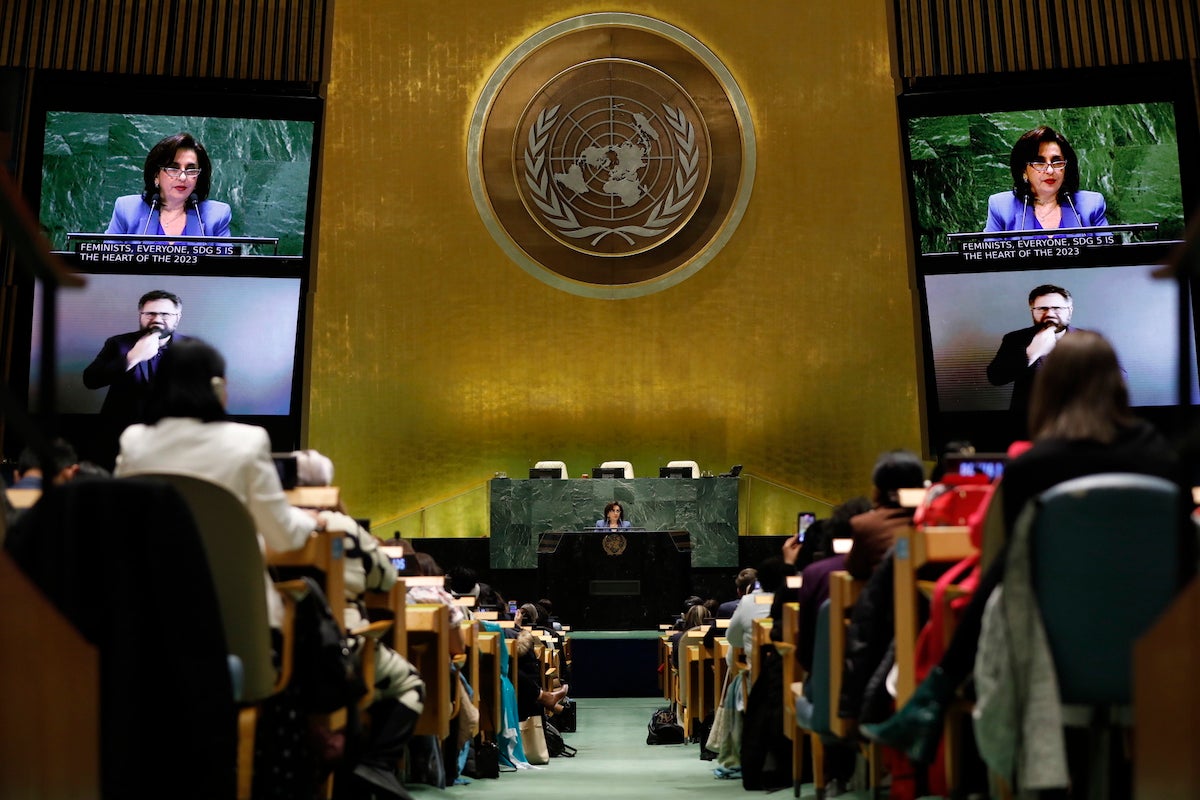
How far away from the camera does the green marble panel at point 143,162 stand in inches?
406

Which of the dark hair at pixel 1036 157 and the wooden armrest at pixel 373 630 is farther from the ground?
the dark hair at pixel 1036 157

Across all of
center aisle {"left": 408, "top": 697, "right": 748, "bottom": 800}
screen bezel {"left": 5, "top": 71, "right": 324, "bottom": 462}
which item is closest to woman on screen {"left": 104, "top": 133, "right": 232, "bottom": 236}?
screen bezel {"left": 5, "top": 71, "right": 324, "bottom": 462}

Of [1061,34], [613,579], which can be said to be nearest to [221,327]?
[613,579]

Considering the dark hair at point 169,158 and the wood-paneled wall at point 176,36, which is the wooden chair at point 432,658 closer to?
the dark hair at point 169,158

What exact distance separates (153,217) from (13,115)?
4.22ft

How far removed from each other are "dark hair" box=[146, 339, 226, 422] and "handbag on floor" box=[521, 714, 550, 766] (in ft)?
13.1

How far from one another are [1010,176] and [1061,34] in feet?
4.33

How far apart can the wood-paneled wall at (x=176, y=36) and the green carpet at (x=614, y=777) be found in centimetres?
596

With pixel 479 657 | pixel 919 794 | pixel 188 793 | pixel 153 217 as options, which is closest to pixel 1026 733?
pixel 919 794

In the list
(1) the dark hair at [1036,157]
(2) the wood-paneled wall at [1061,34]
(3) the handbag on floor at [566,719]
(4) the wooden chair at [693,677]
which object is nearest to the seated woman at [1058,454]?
(4) the wooden chair at [693,677]

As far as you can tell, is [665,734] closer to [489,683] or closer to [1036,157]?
[489,683]

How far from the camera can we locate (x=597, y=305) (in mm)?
12250

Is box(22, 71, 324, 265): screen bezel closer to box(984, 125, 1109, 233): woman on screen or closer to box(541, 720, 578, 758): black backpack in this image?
box(541, 720, 578, 758): black backpack

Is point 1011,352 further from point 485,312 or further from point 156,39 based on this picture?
point 156,39
